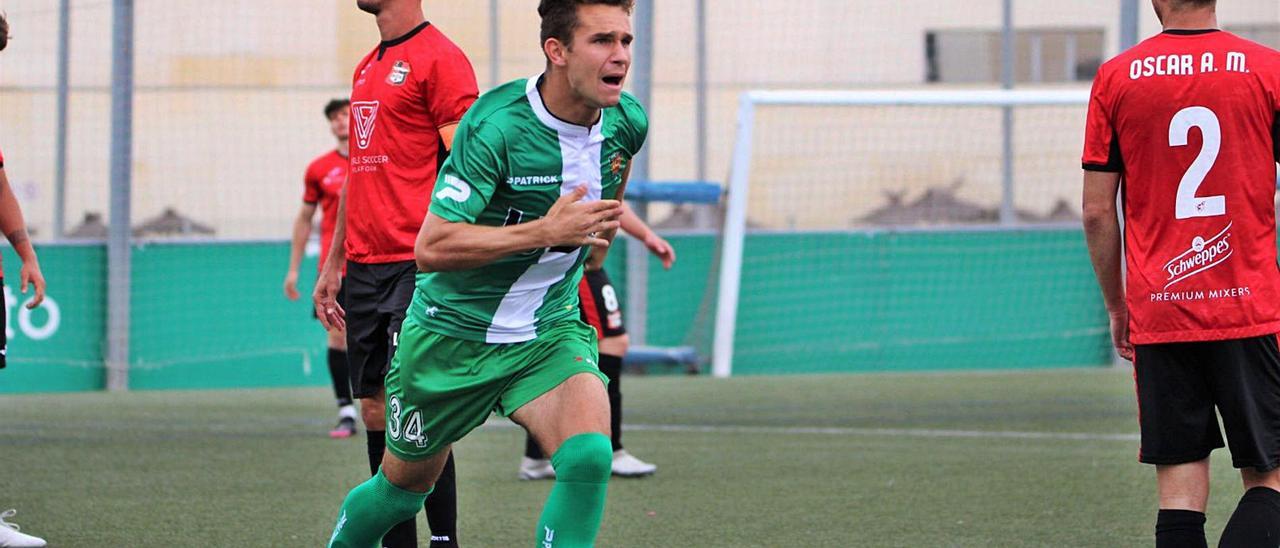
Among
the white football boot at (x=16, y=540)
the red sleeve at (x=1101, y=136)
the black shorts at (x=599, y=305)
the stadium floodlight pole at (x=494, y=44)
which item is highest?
the stadium floodlight pole at (x=494, y=44)

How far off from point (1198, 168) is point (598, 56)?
5.15 ft

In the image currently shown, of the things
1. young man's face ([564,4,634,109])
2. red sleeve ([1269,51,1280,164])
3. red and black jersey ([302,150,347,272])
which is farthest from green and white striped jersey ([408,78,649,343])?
red and black jersey ([302,150,347,272])

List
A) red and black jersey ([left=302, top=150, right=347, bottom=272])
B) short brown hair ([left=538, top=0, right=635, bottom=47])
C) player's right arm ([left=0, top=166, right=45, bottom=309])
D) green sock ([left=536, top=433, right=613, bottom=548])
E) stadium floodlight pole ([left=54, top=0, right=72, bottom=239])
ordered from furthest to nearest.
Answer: stadium floodlight pole ([left=54, top=0, right=72, bottom=239]) < red and black jersey ([left=302, top=150, right=347, bottom=272]) < player's right arm ([left=0, top=166, right=45, bottom=309]) < short brown hair ([left=538, top=0, right=635, bottom=47]) < green sock ([left=536, top=433, right=613, bottom=548])

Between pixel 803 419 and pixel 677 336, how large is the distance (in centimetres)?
369

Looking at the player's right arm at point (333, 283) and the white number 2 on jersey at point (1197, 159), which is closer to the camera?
the white number 2 on jersey at point (1197, 159)

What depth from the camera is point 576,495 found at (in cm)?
400

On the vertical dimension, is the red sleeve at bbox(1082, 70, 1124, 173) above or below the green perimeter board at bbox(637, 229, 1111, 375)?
above

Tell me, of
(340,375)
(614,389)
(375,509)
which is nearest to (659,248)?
(614,389)

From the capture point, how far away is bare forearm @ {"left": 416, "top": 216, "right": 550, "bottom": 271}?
391 cm

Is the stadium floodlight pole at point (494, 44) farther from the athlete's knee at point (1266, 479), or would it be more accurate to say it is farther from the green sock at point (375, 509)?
the athlete's knee at point (1266, 479)

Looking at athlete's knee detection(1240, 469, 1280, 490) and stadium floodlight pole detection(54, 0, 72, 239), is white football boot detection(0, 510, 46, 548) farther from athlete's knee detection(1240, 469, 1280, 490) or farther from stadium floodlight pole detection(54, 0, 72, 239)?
stadium floodlight pole detection(54, 0, 72, 239)

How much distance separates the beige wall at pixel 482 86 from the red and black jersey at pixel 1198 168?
32.3 ft

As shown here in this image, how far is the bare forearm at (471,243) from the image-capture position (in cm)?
391

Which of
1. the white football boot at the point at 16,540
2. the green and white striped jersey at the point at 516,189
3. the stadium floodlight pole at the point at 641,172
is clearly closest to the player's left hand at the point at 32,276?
the white football boot at the point at 16,540
